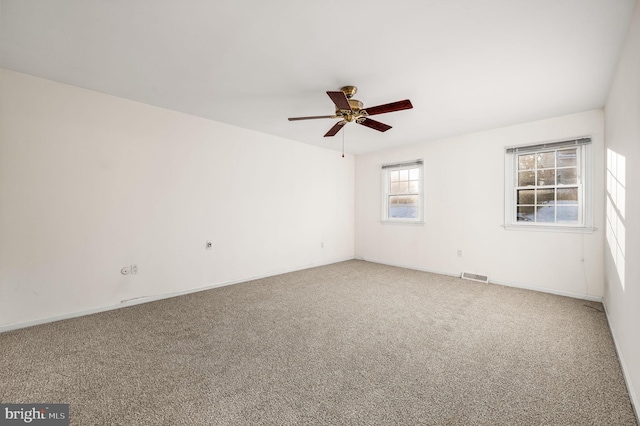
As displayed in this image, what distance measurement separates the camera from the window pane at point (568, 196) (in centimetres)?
376

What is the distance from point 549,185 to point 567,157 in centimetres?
43

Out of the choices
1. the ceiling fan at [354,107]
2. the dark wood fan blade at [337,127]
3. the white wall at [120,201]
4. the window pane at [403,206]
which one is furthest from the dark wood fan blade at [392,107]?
the window pane at [403,206]

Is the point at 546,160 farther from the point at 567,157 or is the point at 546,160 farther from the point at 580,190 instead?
the point at 580,190

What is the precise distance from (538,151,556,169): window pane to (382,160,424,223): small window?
5.91ft

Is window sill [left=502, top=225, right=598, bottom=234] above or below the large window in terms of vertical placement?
below

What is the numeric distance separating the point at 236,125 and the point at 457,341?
4.07m

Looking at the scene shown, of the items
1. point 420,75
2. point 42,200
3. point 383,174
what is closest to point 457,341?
point 420,75

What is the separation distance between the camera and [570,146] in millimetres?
3691

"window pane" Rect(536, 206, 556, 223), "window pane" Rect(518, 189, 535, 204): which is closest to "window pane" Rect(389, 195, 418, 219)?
"window pane" Rect(518, 189, 535, 204)

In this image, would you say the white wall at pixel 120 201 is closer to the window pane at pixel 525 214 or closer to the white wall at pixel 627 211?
the window pane at pixel 525 214

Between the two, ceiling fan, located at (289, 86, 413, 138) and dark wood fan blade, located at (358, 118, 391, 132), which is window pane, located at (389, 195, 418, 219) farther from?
ceiling fan, located at (289, 86, 413, 138)

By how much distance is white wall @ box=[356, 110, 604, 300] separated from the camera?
363cm

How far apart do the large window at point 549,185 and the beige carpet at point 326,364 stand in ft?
3.95

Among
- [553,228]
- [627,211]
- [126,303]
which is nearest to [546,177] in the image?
[553,228]
